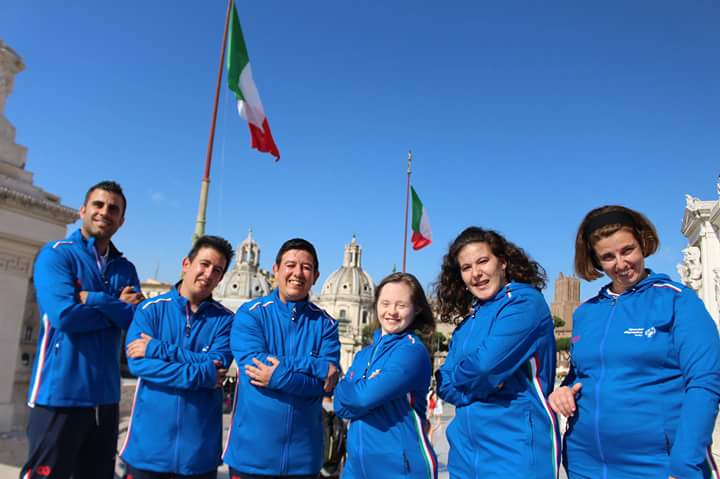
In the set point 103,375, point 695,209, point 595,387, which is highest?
point 695,209

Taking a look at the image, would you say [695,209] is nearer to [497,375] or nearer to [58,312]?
[497,375]

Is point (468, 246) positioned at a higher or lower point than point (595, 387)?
higher

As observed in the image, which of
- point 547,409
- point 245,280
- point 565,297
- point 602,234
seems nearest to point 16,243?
point 547,409

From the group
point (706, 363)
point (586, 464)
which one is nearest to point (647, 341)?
point (706, 363)

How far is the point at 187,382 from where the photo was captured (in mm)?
2930

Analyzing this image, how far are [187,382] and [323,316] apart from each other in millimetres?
932

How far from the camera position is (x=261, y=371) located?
2.90m

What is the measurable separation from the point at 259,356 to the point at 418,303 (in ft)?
3.26

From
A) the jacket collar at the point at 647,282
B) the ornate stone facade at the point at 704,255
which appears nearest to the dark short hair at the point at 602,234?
the jacket collar at the point at 647,282

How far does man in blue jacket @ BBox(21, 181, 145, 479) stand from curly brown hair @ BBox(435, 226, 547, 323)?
201 centimetres

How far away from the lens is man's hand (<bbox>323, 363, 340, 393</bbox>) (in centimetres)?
306

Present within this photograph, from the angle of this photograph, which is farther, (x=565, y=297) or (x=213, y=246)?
(x=565, y=297)

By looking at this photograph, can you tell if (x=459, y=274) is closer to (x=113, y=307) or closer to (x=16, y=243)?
(x=113, y=307)

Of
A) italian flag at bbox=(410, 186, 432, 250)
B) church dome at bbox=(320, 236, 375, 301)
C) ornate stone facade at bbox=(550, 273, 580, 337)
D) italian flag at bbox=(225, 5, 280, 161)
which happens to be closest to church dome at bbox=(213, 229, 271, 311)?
church dome at bbox=(320, 236, 375, 301)
